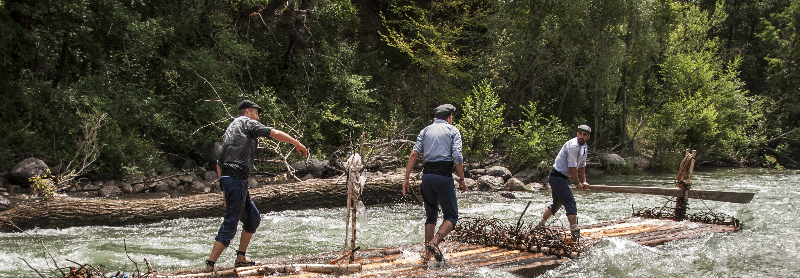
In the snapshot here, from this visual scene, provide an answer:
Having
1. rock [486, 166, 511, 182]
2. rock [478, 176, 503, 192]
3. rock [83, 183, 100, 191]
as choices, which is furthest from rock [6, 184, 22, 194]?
rock [486, 166, 511, 182]

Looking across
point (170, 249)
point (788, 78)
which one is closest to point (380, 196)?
point (170, 249)

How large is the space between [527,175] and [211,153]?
1036cm

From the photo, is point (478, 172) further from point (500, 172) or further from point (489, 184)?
point (489, 184)

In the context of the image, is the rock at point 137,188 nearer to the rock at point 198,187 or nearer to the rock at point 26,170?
the rock at point 198,187

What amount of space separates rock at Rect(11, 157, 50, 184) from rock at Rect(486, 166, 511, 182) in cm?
1226

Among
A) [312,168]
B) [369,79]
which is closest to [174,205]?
[312,168]

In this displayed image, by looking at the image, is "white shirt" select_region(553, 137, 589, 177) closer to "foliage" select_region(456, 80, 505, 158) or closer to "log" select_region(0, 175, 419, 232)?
"log" select_region(0, 175, 419, 232)

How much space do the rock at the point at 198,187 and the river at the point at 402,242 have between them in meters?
4.07

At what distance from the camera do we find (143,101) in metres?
15.0

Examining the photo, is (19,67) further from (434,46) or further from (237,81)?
(434,46)

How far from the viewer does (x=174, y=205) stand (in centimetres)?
904

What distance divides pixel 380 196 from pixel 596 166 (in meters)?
12.2

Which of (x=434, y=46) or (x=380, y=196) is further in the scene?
(x=434, y=46)

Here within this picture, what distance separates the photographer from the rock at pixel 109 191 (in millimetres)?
11975
